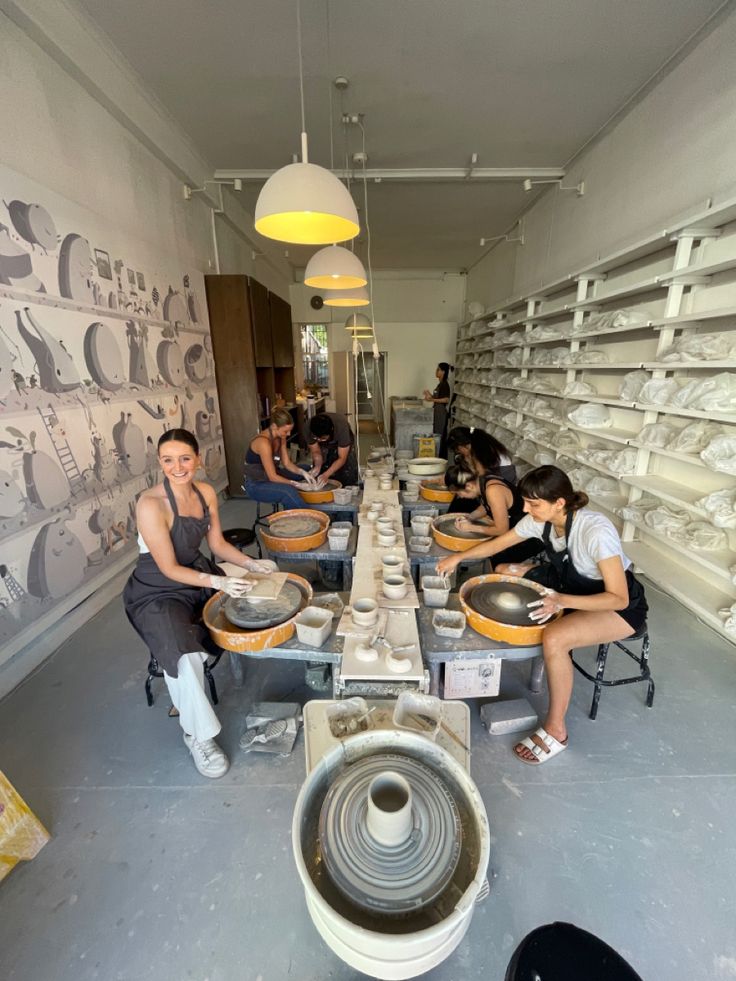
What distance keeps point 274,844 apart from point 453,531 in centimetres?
175

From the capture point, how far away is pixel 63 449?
2.67m

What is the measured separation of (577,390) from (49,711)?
14.5 feet

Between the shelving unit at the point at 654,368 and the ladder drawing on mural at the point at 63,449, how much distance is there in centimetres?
385

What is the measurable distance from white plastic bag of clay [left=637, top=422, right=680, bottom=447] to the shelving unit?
0.13ft

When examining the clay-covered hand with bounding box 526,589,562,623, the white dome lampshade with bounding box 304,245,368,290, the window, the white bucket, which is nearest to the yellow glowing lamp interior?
the white dome lampshade with bounding box 304,245,368,290

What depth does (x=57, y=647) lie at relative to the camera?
263 cm

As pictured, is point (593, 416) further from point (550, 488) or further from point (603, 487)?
point (550, 488)

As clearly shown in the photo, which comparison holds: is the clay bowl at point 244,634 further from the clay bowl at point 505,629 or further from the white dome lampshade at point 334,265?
the white dome lampshade at point 334,265

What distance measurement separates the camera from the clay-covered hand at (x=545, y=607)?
5.69 feet

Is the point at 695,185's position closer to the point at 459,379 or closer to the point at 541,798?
the point at 541,798

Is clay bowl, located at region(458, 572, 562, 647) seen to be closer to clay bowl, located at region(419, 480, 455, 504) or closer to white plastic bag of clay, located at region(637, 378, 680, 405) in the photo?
clay bowl, located at region(419, 480, 455, 504)

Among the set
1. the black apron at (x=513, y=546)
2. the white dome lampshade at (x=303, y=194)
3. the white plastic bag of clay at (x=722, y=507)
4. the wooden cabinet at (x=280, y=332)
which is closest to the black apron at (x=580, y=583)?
the black apron at (x=513, y=546)

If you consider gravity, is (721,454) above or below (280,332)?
below

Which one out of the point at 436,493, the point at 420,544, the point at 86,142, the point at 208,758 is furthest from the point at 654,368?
the point at 86,142
